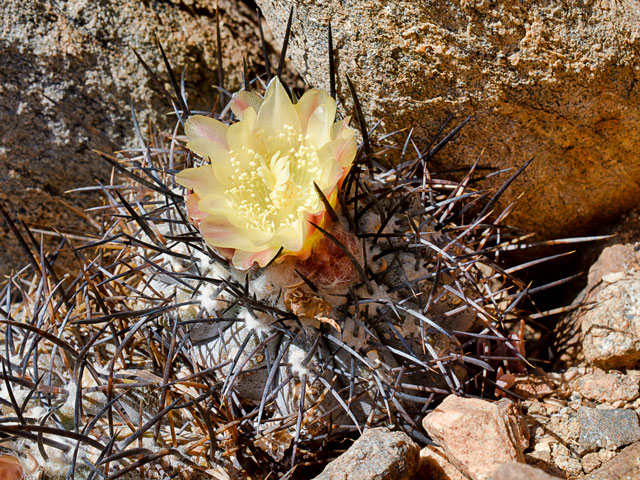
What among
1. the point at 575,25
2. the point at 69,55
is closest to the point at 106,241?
the point at 69,55

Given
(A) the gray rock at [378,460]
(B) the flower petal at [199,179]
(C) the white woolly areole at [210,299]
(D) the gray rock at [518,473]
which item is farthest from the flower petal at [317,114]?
(D) the gray rock at [518,473]

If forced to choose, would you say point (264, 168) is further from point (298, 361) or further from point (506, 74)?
point (506, 74)

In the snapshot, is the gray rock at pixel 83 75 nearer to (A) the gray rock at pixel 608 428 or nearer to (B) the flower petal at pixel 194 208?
(B) the flower petal at pixel 194 208

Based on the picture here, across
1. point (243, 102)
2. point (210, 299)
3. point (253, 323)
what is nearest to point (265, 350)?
point (253, 323)

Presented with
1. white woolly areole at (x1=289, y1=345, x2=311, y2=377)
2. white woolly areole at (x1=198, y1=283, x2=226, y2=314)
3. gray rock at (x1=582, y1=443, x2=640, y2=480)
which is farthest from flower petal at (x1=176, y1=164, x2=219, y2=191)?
gray rock at (x1=582, y1=443, x2=640, y2=480)

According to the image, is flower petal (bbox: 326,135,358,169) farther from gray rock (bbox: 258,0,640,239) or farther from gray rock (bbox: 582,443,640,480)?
gray rock (bbox: 582,443,640,480)

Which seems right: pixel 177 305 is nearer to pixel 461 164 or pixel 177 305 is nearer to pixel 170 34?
pixel 461 164
